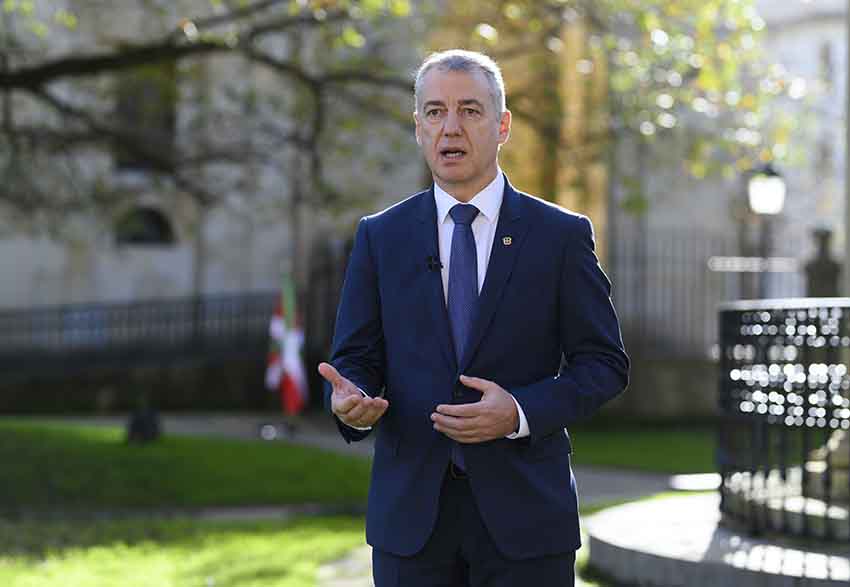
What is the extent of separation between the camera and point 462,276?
3.94 meters

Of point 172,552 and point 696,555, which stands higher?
point 696,555

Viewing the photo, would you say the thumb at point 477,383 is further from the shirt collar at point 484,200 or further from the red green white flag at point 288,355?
the red green white flag at point 288,355

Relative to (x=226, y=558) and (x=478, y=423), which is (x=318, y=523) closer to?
(x=226, y=558)

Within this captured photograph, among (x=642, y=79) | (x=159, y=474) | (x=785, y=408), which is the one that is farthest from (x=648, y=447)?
(x=785, y=408)

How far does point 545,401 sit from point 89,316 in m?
24.9

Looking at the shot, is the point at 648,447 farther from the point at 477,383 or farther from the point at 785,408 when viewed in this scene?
the point at 477,383

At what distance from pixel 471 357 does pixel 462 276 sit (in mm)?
224

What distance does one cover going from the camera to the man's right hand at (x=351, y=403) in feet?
12.2

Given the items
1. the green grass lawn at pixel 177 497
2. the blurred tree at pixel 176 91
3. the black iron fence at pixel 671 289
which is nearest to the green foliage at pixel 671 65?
the blurred tree at pixel 176 91

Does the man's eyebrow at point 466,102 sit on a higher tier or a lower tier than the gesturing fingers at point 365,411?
higher

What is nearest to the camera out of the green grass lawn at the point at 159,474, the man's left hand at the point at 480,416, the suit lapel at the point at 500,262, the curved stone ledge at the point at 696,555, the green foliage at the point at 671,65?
the man's left hand at the point at 480,416

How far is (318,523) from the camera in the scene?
1291cm

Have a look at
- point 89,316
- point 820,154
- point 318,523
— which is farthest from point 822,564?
point 820,154

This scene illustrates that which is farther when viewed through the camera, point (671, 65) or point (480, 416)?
point (671, 65)
